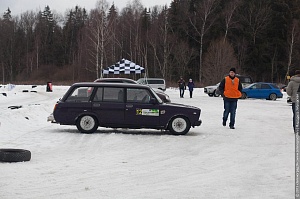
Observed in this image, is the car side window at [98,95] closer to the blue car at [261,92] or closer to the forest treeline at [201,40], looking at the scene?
the blue car at [261,92]

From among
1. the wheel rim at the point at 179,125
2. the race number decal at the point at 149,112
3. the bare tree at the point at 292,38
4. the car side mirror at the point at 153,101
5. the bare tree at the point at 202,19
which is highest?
the bare tree at the point at 202,19

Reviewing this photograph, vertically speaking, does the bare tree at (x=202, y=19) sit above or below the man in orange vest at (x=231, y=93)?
above

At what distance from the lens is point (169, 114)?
1200cm

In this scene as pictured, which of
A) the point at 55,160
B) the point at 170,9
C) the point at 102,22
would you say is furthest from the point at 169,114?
the point at 170,9

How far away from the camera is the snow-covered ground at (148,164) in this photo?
6.07 m

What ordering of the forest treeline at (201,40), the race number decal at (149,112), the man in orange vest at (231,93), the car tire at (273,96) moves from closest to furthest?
the race number decal at (149,112) → the man in orange vest at (231,93) → the car tire at (273,96) → the forest treeline at (201,40)

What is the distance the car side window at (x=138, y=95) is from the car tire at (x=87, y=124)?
1131 millimetres

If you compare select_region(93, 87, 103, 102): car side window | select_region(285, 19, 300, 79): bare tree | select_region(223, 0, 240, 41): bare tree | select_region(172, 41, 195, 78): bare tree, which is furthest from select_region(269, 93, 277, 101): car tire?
select_region(172, 41, 195, 78): bare tree

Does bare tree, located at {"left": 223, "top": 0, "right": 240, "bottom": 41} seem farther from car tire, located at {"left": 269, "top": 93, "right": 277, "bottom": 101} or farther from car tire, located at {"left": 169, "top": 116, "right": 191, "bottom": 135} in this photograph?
car tire, located at {"left": 169, "top": 116, "right": 191, "bottom": 135}

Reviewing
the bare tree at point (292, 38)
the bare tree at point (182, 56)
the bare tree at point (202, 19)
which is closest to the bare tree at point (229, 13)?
the bare tree at point (202, 19)

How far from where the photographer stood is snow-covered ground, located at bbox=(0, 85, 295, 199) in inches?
239

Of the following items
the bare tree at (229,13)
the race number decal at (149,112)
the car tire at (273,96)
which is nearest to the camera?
the race number decal at (149,112)

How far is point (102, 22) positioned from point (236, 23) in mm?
23442

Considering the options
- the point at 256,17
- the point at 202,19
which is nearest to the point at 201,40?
the point at 202,19
